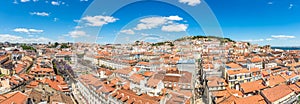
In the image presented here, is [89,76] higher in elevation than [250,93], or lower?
higher

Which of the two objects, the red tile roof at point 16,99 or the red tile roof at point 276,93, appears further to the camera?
the red tile roof at point 276,93

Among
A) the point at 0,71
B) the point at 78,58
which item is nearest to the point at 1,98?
the point at 78,58

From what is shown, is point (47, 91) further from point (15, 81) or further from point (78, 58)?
point (15, 81)

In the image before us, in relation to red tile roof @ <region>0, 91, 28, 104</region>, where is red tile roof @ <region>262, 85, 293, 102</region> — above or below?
below

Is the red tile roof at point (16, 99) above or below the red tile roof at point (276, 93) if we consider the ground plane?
above

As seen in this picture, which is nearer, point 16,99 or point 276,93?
point 16,99

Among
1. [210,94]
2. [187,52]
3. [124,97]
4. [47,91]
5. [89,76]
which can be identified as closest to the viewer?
[124,97]

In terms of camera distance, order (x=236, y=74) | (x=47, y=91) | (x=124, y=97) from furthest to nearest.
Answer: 1. (x=236, y=74)
2. (x=47, y=91)
3. (x=124, y=97)

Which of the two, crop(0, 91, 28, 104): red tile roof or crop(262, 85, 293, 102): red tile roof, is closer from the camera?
crop(0, 91, 28, 104): red tile roof

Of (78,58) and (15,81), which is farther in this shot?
(15,81)
